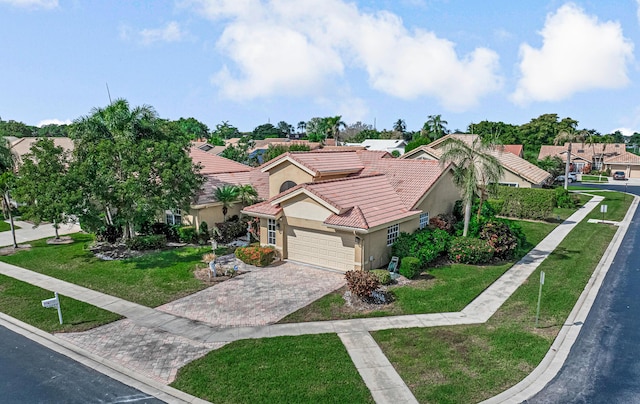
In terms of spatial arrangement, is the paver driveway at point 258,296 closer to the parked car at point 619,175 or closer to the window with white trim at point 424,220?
the window with white trim at point 424,220

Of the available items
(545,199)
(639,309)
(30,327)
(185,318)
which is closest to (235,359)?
(185,318)

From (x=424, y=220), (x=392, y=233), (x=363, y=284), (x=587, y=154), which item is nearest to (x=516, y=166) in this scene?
(x=424, y=220)

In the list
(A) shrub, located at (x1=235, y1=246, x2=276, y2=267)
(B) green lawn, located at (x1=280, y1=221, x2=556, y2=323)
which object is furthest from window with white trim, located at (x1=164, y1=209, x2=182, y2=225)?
(B) green lawn, located at (x1=280, y1=221, x2=556, y2=323)

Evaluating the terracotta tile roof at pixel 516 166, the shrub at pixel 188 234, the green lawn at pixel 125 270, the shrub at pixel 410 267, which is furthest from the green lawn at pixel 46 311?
the terracotta tile roof at pixel 516 166

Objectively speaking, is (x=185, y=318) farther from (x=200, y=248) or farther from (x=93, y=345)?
(x=200, y=248)

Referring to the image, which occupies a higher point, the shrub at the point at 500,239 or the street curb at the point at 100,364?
the shrub at the point at 500,239

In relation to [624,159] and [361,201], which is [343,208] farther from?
[624,159]

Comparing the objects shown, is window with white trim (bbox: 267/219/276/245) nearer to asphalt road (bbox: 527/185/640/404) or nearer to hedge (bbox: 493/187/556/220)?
asphalt road (bbox: 527/185/640/404)
